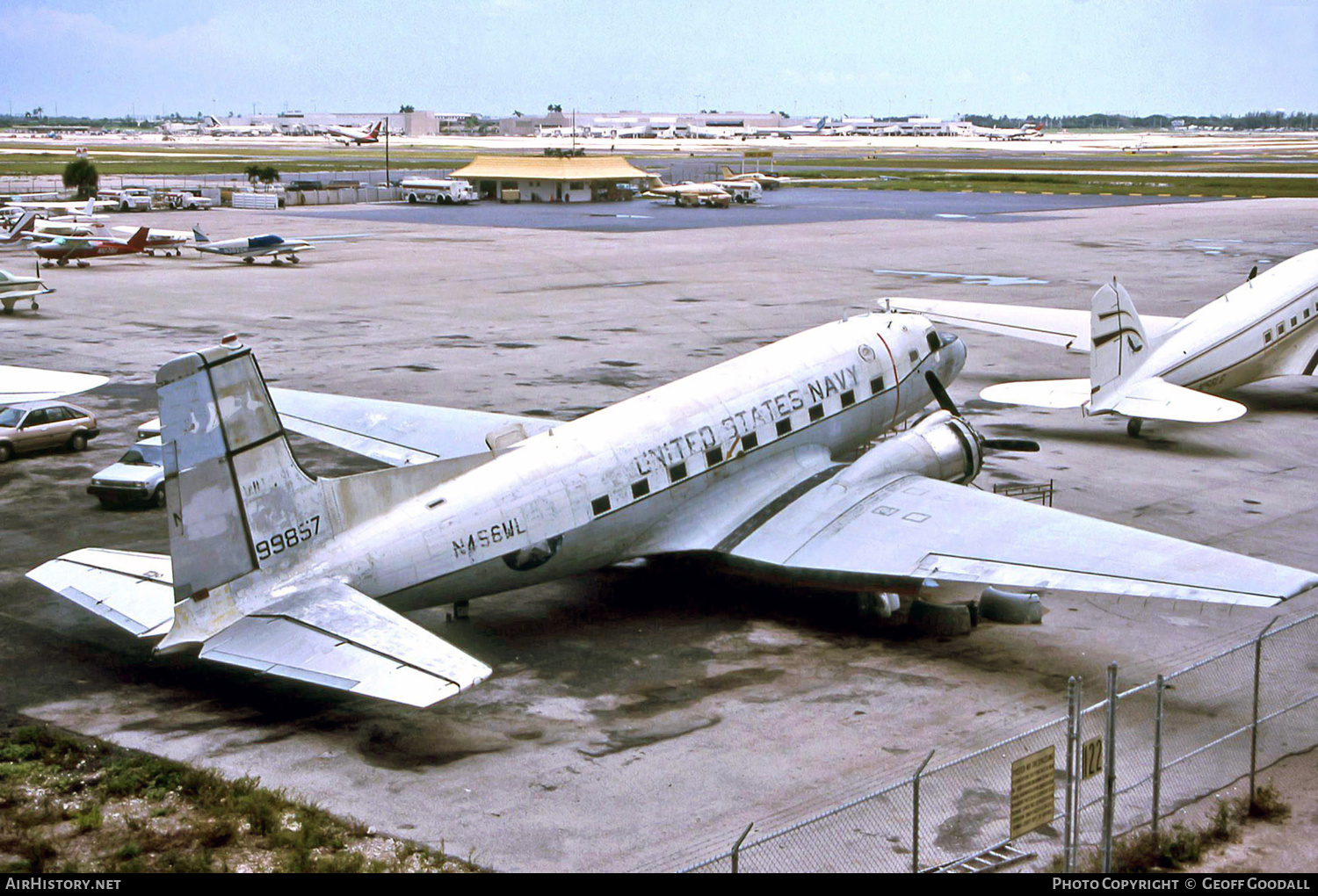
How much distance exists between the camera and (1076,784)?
538 inches

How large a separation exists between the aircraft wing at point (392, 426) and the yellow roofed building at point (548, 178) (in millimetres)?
106979

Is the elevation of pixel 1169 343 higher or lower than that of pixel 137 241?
lower

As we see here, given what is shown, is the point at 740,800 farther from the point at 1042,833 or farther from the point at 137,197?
the point at 137,197

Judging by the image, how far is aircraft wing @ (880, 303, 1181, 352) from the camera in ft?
124

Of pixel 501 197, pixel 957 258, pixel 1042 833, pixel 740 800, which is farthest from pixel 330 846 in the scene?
pixel 501 197

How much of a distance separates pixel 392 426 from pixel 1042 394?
1793cm

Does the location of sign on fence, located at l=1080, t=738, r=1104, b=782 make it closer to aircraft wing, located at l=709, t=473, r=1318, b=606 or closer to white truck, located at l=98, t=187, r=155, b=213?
aircraft wing, located at l=709, t=473, r=1318, b=606

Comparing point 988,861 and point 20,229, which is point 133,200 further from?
point 988,861

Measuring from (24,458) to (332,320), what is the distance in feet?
76.2

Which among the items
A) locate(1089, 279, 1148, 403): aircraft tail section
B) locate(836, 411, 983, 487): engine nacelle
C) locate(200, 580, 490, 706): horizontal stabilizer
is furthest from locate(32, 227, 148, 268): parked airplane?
locate(200, 580, 490, 706): horizontal stabilizer

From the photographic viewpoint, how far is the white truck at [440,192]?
127 metres

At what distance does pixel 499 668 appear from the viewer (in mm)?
19984

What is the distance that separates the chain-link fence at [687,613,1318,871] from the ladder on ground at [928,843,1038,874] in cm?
2

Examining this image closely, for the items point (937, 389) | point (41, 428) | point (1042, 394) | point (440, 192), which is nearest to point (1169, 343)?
point (1042, 394)
